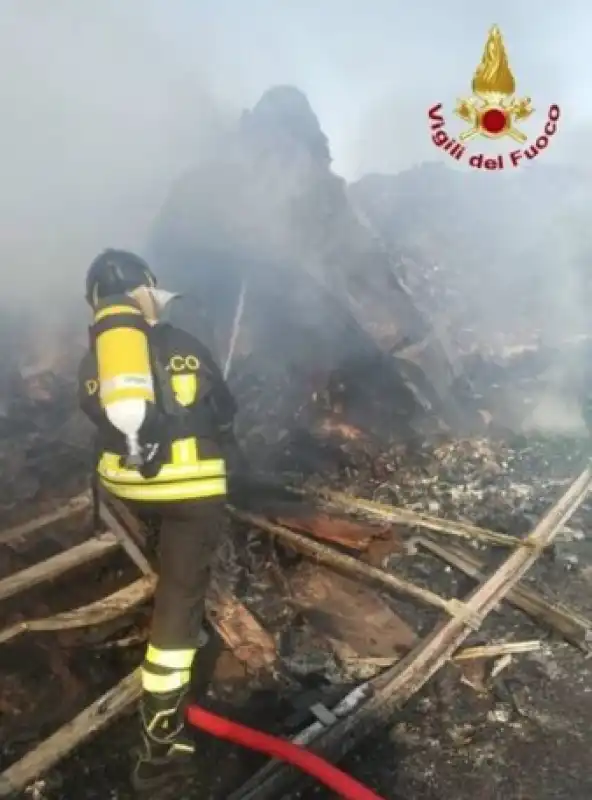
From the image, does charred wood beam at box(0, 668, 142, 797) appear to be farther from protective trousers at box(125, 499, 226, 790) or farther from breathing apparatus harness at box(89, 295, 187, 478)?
breathing apparatus harness at box(89, 295, 187, 478)

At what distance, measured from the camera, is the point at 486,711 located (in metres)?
3.79

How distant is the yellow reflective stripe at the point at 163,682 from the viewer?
3.20 meters

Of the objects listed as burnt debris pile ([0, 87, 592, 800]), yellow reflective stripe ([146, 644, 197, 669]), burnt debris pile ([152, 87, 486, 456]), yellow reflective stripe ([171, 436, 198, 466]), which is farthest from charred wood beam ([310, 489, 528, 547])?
yellow reflective stripe ([171, 436, 198, 466])

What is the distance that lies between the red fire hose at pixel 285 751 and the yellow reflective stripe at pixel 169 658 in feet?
0.90

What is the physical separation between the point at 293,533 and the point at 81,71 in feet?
34.0

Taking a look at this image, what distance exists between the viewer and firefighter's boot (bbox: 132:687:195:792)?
126 inches

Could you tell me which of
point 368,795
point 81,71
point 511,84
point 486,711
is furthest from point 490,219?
point 368,795

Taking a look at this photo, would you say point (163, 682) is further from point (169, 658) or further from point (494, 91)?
point (494, 91)

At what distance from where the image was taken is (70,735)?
3.22m

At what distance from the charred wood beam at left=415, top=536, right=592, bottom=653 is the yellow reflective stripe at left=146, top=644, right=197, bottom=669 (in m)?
2.30

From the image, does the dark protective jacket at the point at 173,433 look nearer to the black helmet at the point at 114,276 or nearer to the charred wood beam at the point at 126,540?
the black helmet at the point at 114,276

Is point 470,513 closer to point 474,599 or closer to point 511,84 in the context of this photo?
point 474,599

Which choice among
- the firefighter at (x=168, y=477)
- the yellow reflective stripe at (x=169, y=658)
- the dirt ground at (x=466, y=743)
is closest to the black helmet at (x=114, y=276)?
the firefighter at (x=168, y=477)

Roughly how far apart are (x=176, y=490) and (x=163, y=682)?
84 cm
